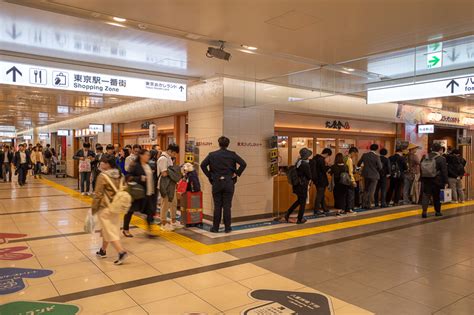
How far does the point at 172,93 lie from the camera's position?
681 centimetres

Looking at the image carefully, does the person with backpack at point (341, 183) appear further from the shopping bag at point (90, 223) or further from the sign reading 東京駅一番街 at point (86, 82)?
the shopping bag at point (90, 223)

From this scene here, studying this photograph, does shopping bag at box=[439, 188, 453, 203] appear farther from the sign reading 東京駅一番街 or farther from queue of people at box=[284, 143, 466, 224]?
the sign reading 東京駅一番街

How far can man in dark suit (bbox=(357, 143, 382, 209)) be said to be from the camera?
8969 millimetres

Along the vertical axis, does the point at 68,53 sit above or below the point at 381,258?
above

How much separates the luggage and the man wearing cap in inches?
253

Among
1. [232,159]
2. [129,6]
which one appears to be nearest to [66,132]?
[232,159]

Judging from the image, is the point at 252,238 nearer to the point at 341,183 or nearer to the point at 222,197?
the point at 222,197

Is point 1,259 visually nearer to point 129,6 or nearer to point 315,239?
point 129,6

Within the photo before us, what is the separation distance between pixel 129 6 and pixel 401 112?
9.83 m

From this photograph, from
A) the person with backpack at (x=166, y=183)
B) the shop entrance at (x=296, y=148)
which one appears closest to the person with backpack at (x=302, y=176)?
the shop entrance at (x=296, y=148)

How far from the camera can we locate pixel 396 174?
9.60 metres

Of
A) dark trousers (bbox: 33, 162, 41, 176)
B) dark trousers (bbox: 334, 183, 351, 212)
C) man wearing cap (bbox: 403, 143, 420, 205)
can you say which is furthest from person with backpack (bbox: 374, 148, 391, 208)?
dark trousers (bbox: 33, 162, 41, 176)

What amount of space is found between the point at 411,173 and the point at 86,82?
28.6ft

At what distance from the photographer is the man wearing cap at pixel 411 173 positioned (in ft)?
32.6
